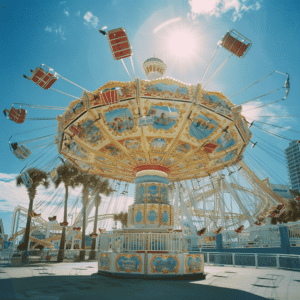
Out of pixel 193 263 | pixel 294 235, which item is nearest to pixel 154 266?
pixel 193 263

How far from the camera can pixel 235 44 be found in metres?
8.46

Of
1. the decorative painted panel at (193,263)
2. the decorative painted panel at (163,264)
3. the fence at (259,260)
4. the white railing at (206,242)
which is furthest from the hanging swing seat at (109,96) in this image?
the white railing at (206,242)

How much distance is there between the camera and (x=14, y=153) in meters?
A: 11.6

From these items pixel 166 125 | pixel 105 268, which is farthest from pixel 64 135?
pixel 105 268

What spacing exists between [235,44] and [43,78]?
7138mm

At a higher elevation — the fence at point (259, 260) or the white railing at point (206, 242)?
the white railing at point (206, 242)

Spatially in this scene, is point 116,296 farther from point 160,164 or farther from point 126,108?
point 160,164

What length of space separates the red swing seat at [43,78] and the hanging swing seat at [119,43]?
2815 mm

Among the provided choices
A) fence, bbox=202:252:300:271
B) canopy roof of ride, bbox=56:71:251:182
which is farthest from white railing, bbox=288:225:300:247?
canopy roof of ride, bbox=56:71:251:182

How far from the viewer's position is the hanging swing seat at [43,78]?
914 centimetres

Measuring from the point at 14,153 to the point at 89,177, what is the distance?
1444 cm

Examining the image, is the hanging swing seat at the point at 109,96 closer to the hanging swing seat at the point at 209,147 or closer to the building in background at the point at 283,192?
the hanging swing seat at the point at 209,147

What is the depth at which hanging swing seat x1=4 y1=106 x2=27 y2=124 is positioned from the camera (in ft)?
34.9

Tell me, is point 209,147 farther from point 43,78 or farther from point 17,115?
point 17,115
